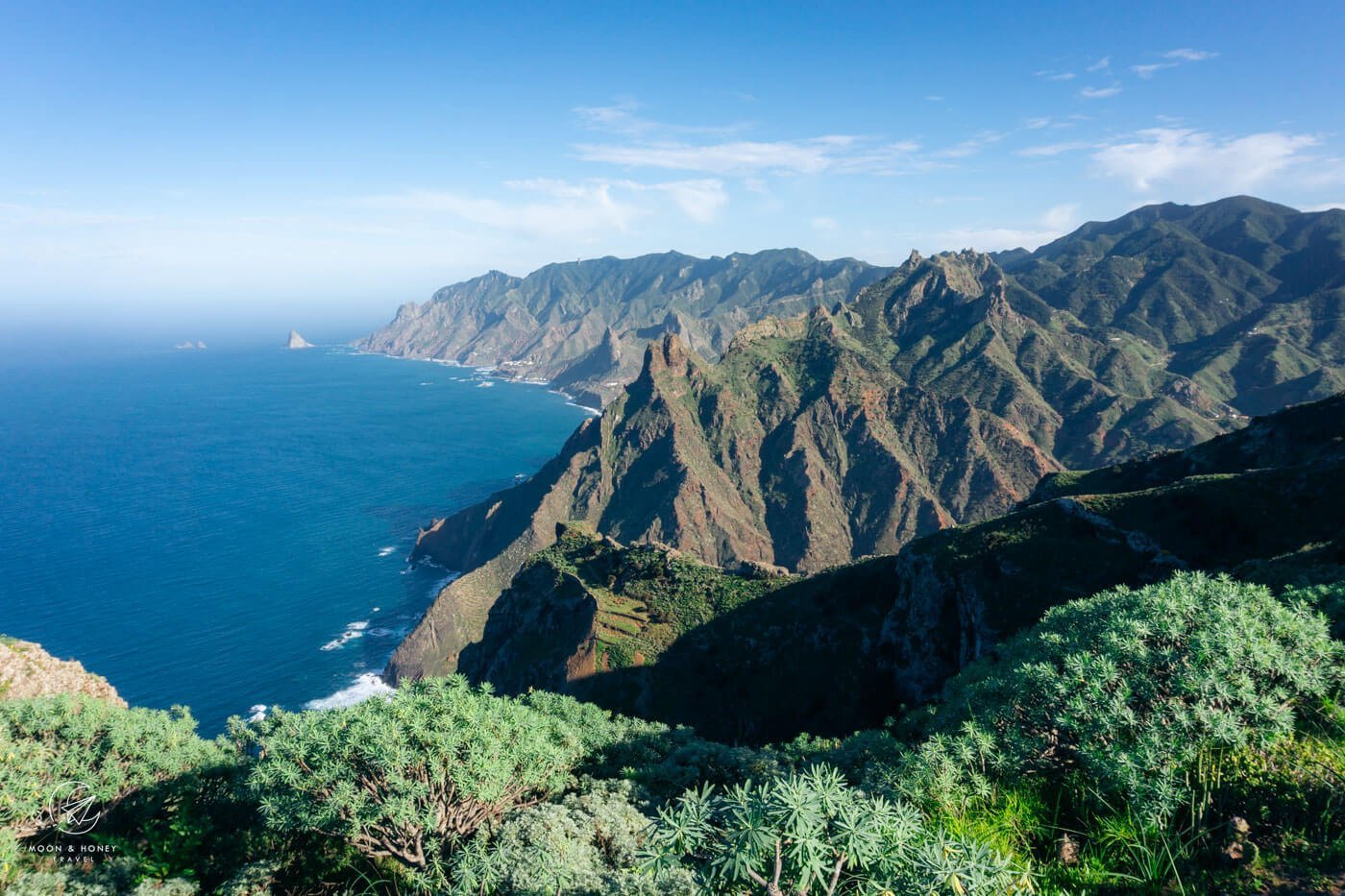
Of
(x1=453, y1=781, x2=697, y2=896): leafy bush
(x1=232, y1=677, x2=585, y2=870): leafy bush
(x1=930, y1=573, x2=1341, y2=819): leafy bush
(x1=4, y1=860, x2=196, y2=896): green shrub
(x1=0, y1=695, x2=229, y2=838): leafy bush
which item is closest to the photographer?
(x1=930, y1=573, x2=1341, y2=819): leafy bush

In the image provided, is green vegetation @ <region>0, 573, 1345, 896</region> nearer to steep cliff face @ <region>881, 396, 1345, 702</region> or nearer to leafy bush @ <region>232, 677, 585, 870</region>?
leafy bush @ <region>232, 677, 585, 870</region>

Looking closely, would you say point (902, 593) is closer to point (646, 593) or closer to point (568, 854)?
point (646, 593)

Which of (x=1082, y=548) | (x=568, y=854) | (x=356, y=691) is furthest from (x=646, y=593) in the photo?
(x=568, y=854)

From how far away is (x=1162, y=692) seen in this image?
16.5m

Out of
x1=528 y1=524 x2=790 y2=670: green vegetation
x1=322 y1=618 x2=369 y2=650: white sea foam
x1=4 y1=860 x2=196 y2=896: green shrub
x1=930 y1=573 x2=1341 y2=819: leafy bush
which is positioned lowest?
x1=322 y1=618 x2=369 y2=650: white sea foam

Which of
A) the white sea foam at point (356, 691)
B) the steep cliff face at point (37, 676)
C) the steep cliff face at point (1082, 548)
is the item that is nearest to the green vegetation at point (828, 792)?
the steep cliff face at point (37, 676)

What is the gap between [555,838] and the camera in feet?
68.9

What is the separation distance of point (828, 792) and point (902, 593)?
7178 centimetres

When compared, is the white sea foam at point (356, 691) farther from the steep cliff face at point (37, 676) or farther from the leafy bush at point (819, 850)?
the leafy bush at point (819, 850)

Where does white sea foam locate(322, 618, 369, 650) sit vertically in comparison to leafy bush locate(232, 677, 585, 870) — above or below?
below

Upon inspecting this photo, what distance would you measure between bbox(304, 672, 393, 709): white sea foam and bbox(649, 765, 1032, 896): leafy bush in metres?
130

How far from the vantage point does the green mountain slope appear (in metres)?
60.7

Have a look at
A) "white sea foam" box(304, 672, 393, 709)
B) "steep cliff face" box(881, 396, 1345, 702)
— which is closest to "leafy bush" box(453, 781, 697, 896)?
"steep cliff face" box(881, 396, 1345, 702)

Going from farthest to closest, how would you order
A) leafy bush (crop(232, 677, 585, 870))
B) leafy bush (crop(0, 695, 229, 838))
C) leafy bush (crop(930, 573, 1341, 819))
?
leafy bush (crop(0, 695, 229, 838)) < leafy bush (crop(232, 677, 585, 870)) < leafy bush (crop(930, 573, 1341, 819))
